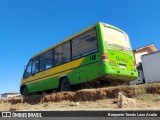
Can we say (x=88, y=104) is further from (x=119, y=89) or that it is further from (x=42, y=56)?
(x=42, y=56)

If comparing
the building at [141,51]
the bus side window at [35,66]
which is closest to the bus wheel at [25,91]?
the bus side window at [35,66]

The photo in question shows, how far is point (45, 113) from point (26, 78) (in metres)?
15.7

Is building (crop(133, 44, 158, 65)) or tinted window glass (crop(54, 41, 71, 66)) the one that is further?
building (crop(133, 44, 158, 65))

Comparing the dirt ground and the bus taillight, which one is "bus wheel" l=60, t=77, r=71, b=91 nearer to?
the dirt ground

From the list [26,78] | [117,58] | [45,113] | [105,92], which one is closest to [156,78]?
[26,78]

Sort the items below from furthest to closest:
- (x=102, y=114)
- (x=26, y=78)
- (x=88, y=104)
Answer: (x=26, y=78), (x=88, y=104), (x=102, y=114)

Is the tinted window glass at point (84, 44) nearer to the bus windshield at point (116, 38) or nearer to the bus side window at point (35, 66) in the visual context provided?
the bus windshield at point (116, 38)

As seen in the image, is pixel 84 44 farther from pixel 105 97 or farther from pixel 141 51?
pixel 141 51

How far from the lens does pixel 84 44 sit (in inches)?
492

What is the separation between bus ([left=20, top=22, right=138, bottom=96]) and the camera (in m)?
11.6

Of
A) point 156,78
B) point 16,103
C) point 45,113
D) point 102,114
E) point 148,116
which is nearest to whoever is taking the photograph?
point 148,116

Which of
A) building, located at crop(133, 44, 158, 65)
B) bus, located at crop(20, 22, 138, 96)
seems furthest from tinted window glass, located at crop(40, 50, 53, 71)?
building, located at crop(133, 44, 158, 65)

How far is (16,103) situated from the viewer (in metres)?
15.3

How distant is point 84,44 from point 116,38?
164cm
